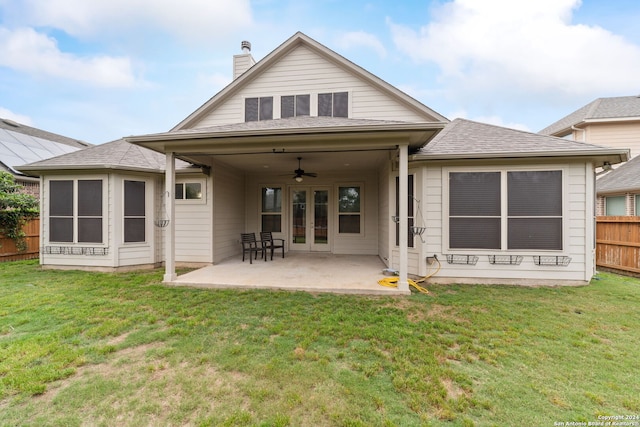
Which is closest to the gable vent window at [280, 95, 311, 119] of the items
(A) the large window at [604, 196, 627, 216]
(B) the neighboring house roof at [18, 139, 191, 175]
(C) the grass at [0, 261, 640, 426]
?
(B) the neighboring house roof at [18, 139, 191, 175]

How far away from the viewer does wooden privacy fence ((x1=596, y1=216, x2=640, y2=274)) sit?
5.84 m

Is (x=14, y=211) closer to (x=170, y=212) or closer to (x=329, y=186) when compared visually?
(x=170, y=212)

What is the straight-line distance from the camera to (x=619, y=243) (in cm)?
612

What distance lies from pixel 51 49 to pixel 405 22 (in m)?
21.4

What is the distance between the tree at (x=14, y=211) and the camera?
7.12 meters

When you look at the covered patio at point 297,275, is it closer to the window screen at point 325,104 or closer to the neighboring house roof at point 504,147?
the neighboring house roof at point 504,147

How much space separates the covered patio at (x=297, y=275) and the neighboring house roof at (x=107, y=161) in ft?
9.51

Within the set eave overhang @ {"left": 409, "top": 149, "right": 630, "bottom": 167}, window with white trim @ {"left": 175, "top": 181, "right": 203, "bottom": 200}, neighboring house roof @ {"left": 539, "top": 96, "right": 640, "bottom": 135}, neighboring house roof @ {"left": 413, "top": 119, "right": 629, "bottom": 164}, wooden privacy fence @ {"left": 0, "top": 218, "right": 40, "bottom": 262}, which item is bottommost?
wooden privacy fence @ {"left": 0, "top": 218, "right": 40, "bottom": 262}

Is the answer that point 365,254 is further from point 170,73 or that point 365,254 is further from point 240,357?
point 170,73

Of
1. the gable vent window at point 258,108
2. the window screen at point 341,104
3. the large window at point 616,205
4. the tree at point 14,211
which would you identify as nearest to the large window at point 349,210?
the window screen at point 341,104

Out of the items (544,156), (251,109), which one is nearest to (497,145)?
(544,156)

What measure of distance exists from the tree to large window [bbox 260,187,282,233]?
21.7ft

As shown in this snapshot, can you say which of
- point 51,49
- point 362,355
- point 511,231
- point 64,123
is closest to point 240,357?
point 362,355

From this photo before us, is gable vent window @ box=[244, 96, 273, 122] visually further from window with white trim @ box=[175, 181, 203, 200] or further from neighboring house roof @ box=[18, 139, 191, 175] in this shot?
window with white trim @ box=[175, 181, 203, 200]
